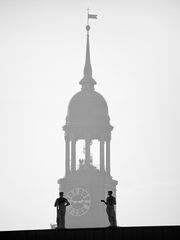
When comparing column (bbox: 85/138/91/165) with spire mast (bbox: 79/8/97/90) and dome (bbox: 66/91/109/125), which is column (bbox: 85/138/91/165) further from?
spire mast (bbox: 79/8/97/90)

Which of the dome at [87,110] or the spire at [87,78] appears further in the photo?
the spire at [87,78]

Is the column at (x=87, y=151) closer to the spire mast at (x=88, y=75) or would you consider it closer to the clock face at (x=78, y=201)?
the clock face at (x=78, y=201)

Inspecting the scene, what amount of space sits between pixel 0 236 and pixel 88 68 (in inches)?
2380

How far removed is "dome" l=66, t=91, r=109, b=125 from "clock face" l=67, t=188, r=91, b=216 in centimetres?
573

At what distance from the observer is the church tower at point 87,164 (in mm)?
101062

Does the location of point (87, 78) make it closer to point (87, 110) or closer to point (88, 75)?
point (88, 75)

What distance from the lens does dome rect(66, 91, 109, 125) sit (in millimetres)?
103875

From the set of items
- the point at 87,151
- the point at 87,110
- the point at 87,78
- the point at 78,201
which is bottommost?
the point at 78,201

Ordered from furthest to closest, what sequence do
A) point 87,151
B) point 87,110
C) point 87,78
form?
point 87,78 < point 87,110 < point 87,151

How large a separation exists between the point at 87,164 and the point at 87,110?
170 inches

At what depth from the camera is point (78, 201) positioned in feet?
333

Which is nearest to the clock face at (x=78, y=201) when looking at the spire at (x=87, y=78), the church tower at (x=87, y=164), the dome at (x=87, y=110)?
the church tower at (x=87, y=164)

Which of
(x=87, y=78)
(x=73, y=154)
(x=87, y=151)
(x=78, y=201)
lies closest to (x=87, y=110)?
(x=87, y=151)

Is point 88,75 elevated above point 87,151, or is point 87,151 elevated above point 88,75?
point 88,75
